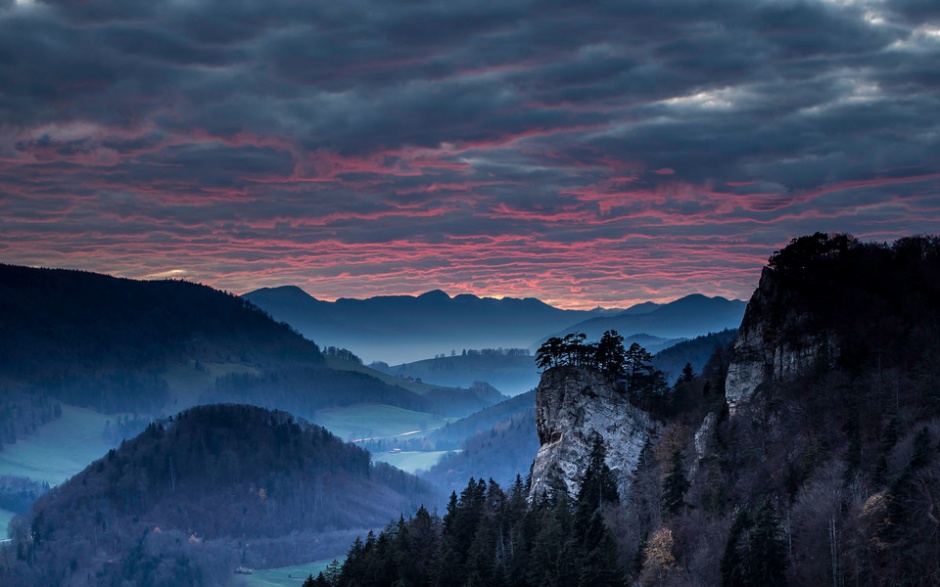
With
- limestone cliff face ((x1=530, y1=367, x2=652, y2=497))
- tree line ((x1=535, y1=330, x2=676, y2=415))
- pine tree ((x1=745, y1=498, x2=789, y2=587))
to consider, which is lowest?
pine tree ((x1=745, y1=498, x2=789, y2=587))

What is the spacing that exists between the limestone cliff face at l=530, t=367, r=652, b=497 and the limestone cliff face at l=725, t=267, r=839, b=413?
18131 mm

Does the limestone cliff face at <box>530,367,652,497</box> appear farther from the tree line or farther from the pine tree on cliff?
the pine tree on cliff

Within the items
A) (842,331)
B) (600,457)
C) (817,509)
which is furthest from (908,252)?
(817,509)

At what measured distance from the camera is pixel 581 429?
152 metres

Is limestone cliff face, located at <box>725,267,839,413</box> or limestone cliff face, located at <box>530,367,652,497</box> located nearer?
limestone cliff face, located at <box>725,267,839,413</box>

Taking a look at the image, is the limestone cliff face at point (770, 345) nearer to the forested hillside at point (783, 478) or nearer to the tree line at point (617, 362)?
the forested hillside at point (783, 478)

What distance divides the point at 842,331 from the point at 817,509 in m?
44.7

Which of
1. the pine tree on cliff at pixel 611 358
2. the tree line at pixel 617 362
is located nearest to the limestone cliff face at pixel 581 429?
the tree line at pixel 617 362

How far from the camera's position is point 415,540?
473ft

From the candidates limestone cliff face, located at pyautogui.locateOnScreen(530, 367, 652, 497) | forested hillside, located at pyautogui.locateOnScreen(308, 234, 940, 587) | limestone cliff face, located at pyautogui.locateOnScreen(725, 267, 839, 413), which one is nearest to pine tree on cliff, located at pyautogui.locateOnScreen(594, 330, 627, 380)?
limestone cliff face, located at pyautogui.locateOnScreen(530, 367, 652, 497)

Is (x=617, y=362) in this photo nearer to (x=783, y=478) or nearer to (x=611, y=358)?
(x=611, y=358)

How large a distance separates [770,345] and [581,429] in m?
32.8

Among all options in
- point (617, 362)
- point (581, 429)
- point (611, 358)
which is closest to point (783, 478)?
point (581, 429)

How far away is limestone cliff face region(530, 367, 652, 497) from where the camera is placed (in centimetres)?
15000
